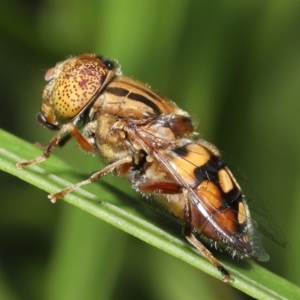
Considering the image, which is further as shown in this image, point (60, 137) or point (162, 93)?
point (162, 93)

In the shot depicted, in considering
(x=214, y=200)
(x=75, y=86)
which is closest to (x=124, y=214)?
(x=214, y=200)

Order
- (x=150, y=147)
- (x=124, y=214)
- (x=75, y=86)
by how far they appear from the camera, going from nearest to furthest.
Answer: (x=124, y=214) → (x=150, y=147) → (x=75, y=86)

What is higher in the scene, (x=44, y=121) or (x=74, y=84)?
(x=74, y=84)

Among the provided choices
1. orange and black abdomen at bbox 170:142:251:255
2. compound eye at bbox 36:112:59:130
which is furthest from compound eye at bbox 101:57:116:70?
orange and black abdomen at bbox 170:142:251:255

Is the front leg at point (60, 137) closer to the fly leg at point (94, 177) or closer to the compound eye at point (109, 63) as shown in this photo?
the fly leg at point (94, 177)

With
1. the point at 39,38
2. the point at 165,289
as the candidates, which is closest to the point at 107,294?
the point at 165,289

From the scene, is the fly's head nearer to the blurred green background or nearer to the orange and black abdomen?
the blurred green background

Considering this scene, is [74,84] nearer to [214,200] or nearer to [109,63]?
[109,63]
